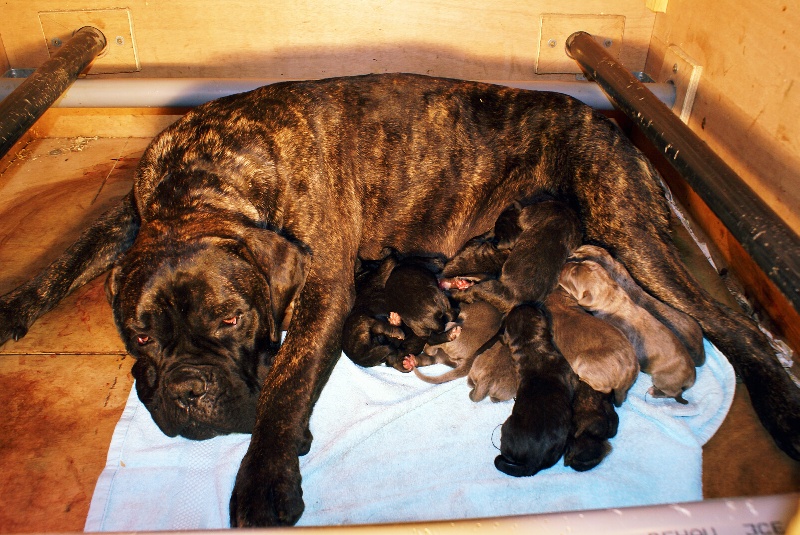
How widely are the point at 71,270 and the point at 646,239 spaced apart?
2634 mm

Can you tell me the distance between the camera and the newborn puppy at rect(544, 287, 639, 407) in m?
2.52

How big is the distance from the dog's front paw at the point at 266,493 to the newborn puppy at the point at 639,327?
1.35 meters

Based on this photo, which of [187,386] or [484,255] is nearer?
[187,386]

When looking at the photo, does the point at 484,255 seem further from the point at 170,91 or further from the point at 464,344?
the point at 170,91

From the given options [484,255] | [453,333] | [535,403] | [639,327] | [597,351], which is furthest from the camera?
[484,255]

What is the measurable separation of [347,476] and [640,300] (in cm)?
142

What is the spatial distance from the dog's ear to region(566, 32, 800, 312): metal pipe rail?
1.47 metres

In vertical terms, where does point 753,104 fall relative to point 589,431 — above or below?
above

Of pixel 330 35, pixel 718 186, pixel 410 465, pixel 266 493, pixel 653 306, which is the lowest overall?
pixel 410 465

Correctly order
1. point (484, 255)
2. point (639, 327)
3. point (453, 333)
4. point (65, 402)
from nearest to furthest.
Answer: point (639, 327) → point (65, 402) → point (453, 333) → point (484, 255)

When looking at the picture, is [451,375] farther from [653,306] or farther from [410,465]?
[653,306]

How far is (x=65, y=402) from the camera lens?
2773mm

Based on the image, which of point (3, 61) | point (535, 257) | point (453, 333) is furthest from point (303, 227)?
point (3, 61)

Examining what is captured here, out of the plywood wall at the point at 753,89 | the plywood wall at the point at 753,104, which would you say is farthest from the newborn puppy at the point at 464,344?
the plywood wall at the point at 753,89
